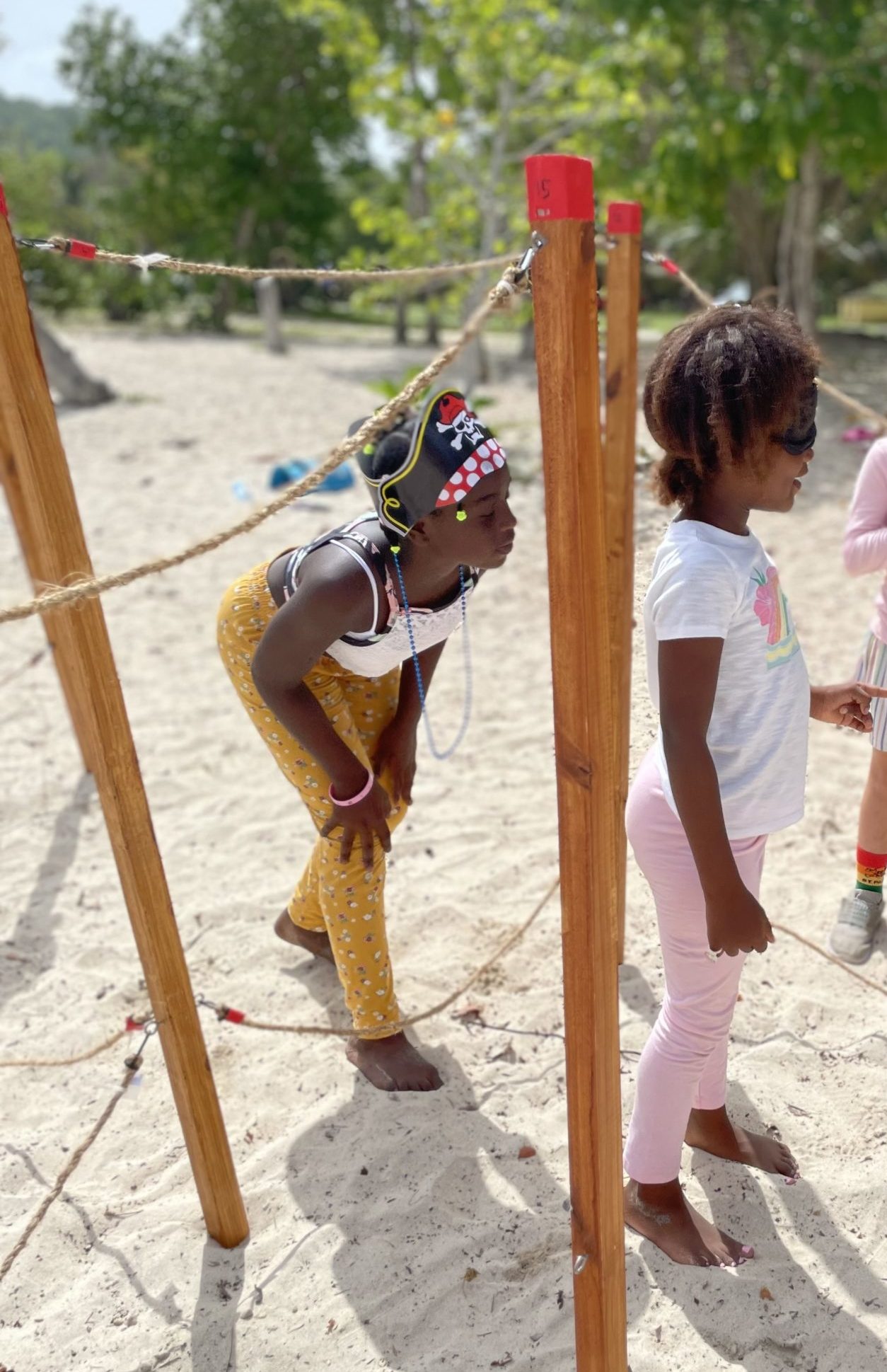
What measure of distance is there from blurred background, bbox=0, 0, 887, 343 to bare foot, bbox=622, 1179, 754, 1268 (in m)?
2.64

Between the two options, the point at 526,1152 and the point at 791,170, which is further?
the point at 791,170

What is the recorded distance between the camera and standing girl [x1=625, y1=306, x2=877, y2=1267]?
5.01ft

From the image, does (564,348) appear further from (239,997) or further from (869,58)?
(869,58)

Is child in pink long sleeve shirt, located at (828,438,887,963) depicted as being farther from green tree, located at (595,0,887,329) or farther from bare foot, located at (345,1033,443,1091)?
green tree, located at (595,0,887,329)

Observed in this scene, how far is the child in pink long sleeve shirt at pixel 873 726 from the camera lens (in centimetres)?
245

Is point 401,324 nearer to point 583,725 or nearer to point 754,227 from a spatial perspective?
point 754,227

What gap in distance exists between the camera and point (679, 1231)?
6.38ft

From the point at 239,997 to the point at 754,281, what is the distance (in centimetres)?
1344

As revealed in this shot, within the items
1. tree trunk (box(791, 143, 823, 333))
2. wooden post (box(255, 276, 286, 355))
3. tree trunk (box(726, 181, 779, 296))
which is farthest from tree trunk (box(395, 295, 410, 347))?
tree trunk (box(791, 143, 823, 333))

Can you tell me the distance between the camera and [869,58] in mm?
9734

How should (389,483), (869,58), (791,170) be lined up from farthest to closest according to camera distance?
(869,58)
(791,170)
(389,483)

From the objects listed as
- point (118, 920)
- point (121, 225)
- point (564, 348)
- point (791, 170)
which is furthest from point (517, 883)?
point (121, 225)

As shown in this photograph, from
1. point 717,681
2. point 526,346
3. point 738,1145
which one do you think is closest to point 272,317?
point 526,346

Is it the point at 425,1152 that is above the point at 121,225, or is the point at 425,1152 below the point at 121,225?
below
